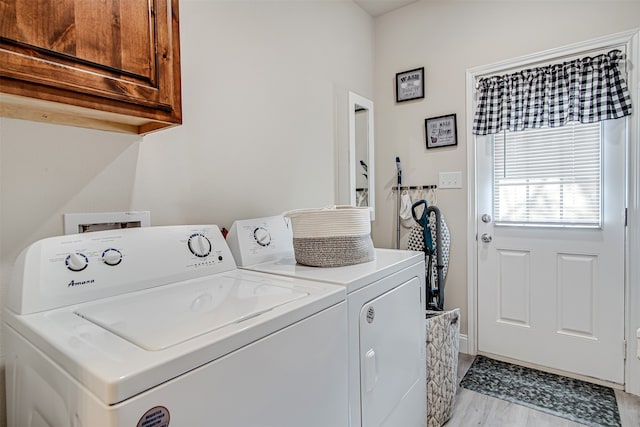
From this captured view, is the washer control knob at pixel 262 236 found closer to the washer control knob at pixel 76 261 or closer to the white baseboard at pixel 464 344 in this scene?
the washer control knob at pixel 76 261

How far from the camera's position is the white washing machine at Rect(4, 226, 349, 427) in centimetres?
57

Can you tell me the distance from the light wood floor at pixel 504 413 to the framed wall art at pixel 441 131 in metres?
1.76

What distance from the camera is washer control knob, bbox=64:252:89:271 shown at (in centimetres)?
91

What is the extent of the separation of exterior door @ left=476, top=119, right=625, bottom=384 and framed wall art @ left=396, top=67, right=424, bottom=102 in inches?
25.2

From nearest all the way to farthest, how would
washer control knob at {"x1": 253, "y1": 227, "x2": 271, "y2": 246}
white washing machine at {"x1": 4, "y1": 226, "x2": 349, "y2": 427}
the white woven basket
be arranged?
white washing machine at {"x1": 4, "y1": 226, "x2": 349, "y2": 427}
the white woven basket
washer control knob at {"x1": 253, "y1": 227, "x2": 271, "y2": 246}

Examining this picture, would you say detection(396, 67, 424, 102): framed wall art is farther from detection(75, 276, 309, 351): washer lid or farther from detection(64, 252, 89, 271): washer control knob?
detection(64, 252, 89, 271): washer control knob

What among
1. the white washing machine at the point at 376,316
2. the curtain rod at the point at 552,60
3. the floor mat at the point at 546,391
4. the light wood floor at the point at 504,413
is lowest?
the light wood floor at the point at 504,413

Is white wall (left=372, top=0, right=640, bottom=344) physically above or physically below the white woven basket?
above

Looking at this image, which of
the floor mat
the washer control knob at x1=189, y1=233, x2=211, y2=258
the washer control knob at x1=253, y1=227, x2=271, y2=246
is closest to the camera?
the washer control knob at x1=189, y1=233, x2=211, y2=258

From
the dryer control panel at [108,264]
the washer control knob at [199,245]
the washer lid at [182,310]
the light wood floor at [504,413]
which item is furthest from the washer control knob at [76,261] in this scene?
the light wood floor at [504,413]

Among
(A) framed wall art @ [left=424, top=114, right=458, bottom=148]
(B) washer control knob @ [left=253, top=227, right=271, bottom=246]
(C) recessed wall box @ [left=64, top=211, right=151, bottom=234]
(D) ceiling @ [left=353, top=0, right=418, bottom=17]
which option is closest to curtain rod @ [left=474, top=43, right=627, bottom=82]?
(A) framed wall art @ [left=424, top=114, right=458, bottom=148]

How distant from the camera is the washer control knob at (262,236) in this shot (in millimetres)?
1453

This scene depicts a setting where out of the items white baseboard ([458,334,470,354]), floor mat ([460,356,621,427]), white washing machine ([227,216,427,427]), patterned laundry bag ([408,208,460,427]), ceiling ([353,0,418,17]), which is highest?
ceiling ([353,0,418,17])

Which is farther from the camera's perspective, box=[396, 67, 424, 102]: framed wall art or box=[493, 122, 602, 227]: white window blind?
box=[396, 67, 424, 102]: framed wall art
